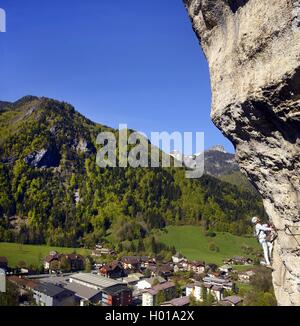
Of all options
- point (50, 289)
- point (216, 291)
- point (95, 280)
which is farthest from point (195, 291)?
point (50, 289)

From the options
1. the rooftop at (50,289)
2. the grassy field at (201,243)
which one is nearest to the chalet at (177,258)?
the grassy field at (201,243)

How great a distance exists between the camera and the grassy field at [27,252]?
9194 cm

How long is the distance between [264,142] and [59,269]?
88630 millimetres

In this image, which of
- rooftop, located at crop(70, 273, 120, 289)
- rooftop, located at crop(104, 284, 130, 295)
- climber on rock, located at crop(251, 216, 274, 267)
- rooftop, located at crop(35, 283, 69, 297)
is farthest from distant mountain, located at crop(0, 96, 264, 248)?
climber on rock, located at crop(251, 216, 274, 267)

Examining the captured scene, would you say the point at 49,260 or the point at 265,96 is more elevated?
the point at 265,96

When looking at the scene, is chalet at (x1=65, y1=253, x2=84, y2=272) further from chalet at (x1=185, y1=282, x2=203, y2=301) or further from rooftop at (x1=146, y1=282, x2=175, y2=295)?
chalet at (x1=185, y1=282, x2=203, y2=301)

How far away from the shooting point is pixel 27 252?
101562mm

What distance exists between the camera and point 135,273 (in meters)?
94.3

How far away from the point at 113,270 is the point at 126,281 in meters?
4.71

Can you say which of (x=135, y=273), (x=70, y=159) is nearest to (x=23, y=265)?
(x=135, y=273)

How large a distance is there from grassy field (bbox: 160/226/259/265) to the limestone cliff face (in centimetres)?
9530

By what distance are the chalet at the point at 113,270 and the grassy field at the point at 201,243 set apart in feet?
70.4

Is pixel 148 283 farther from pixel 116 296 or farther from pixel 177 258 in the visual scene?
pixel 177 258

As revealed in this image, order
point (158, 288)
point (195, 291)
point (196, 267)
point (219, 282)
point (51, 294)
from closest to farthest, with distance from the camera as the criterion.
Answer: point (51, 294), point (158, 288), point (195, 291), point (219, 282), point (196, 267)
